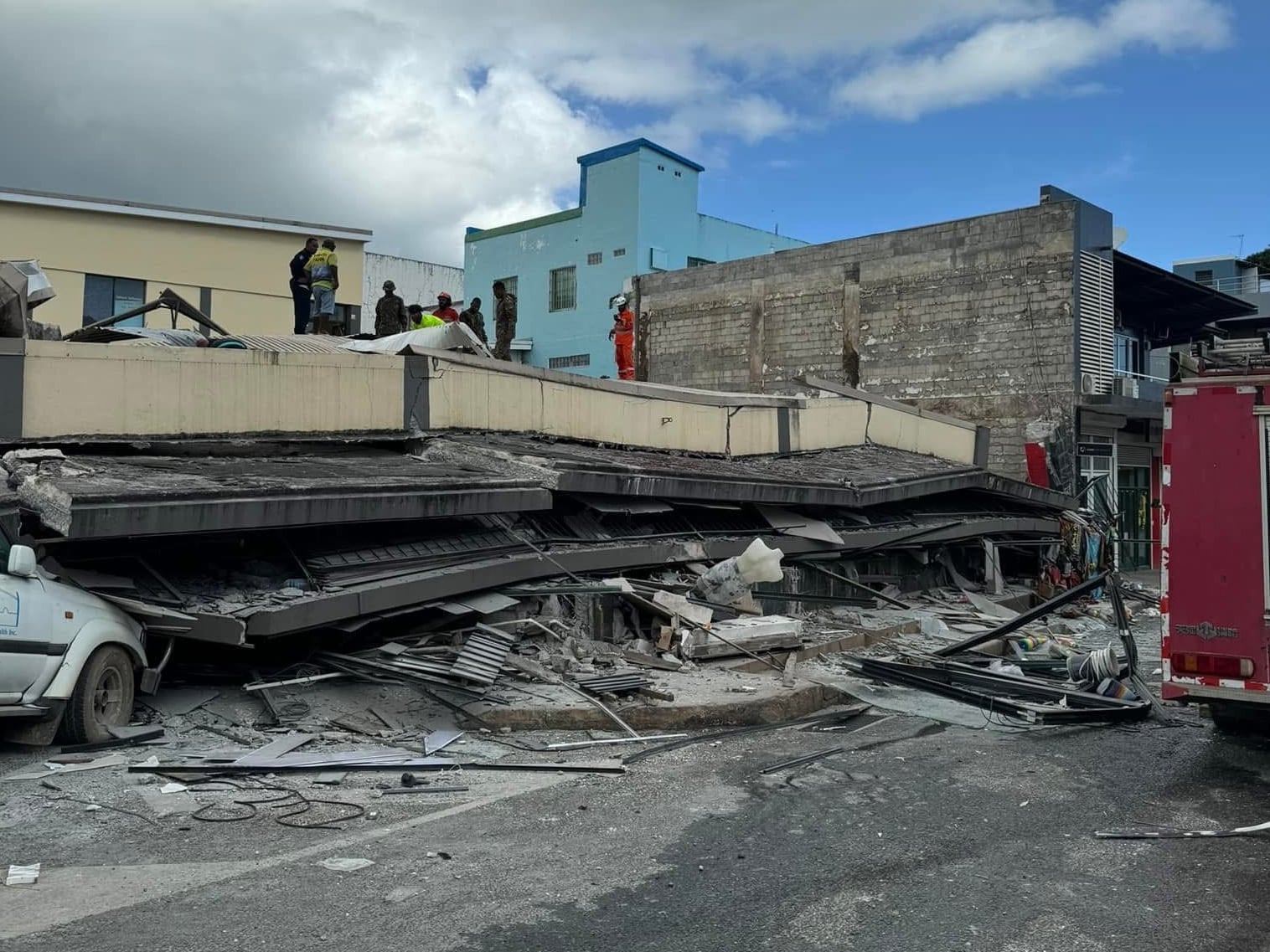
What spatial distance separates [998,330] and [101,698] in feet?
70.6

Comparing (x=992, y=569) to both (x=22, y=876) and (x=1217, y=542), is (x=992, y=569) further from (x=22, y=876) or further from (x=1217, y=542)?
(x=22, y=876)

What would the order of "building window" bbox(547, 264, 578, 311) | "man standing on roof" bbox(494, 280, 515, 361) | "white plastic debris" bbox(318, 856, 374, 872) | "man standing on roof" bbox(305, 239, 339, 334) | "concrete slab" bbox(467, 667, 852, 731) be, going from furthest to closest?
"building window" bbox(547, 264, 578, 311) < "man standing on roof" bbox(494, 280, 515, 361) < "man standing on roof" bbox(305, 239, 339, 334) < "concrete slab" bbox(467, 667, 852, 731) < "white plastic debris" bbox(318, 856, 374, 872)

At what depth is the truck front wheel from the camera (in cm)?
717

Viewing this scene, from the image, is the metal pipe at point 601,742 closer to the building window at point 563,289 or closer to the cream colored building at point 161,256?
the cream colored building at point 161,256

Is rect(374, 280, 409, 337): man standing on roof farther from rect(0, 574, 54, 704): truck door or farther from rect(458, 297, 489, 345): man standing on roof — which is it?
rect(0, 574, 54, 704): truck door

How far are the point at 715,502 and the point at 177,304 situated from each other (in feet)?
24.9

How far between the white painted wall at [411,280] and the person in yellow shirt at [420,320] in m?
23.8

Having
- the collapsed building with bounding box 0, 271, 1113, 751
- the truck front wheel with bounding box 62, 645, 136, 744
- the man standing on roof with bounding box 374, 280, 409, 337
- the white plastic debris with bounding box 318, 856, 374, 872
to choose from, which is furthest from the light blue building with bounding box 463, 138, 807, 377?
the white plastic debris with bounding box 318, 856, 374, 872

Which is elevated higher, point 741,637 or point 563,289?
point 563,289

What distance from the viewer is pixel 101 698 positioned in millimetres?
7465

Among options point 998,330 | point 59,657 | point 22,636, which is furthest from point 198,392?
point 998,330

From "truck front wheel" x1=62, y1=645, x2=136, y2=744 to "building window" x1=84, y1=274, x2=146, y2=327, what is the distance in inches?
630

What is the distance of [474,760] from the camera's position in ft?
24.1

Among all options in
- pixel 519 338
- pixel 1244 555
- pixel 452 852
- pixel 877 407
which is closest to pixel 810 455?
pixel 877 407
